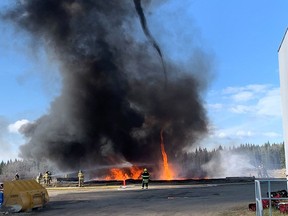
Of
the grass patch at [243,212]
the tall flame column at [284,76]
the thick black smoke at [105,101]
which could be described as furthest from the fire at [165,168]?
the grass patch at [243,212]

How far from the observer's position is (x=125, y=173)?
53844 millimetres

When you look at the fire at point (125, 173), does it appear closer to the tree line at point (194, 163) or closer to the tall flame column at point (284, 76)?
the tree line at point (194, 163)

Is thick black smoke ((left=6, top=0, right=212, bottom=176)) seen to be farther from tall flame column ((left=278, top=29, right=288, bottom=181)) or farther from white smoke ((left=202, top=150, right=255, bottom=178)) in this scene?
tall flame column ((left=278, top=29, right=288, bottom=181))

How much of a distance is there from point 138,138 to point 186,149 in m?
8.28

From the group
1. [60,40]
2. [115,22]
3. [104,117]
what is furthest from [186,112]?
[60,40]

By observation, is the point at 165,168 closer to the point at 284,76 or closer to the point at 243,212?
the point at 284,76

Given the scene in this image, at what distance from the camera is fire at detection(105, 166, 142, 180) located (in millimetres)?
53250

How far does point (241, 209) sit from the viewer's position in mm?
13562

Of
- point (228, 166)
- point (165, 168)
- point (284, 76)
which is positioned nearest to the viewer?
point (284, 76)

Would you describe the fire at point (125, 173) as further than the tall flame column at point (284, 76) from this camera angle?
Yes

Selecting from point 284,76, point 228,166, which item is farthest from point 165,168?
point 284,76

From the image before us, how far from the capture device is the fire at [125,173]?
175 feet

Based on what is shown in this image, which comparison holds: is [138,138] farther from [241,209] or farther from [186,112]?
[241,209]

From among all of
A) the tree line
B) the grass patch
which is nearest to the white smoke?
the tree line
